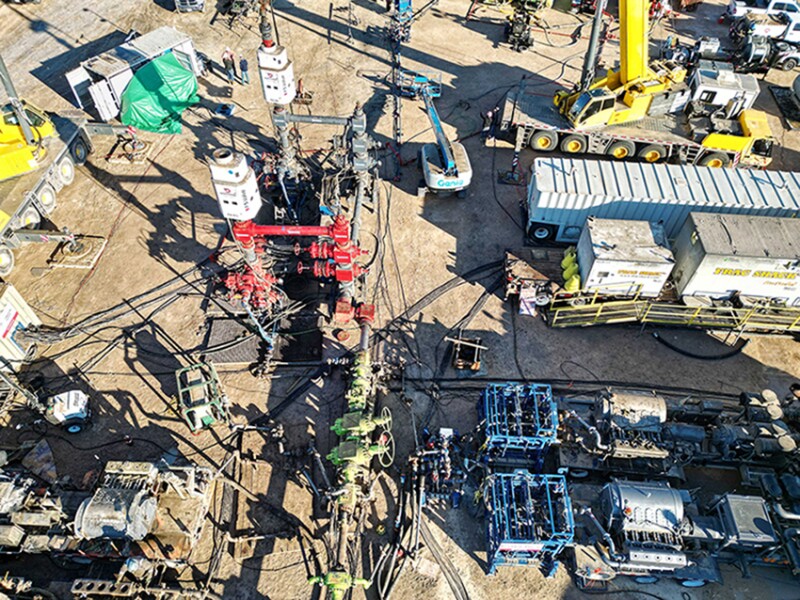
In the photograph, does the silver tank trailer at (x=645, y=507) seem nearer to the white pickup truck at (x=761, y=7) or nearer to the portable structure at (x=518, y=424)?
the portable structure at (x=518, y=424)

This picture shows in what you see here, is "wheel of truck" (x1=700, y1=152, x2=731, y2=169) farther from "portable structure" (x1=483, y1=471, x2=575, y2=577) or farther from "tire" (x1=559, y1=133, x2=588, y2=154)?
"portable structure" (x1=483, y1=471, x2=575, y2=577)

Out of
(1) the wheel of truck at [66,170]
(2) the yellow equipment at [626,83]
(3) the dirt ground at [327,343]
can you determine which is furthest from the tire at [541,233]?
(1) the wheel of truck at [66,170]

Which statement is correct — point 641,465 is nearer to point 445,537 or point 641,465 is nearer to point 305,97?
point 445,537

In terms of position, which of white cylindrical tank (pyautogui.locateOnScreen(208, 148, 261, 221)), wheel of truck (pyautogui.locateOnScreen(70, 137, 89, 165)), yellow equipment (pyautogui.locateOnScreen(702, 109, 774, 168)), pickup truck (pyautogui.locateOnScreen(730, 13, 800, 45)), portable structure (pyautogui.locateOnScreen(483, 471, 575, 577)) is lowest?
portable structure (pyautogui.locateOnScreen(483, 471, 575, 577))

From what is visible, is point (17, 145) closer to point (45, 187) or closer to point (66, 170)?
point (45, 187)

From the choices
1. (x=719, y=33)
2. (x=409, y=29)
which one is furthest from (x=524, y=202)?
(x=719, y=33)

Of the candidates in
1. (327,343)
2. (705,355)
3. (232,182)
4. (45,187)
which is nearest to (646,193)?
(705,355)

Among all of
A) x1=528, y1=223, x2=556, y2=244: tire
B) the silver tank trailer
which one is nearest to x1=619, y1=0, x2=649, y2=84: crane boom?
x1=528, y1=223, x2=556, y2=244: tire
